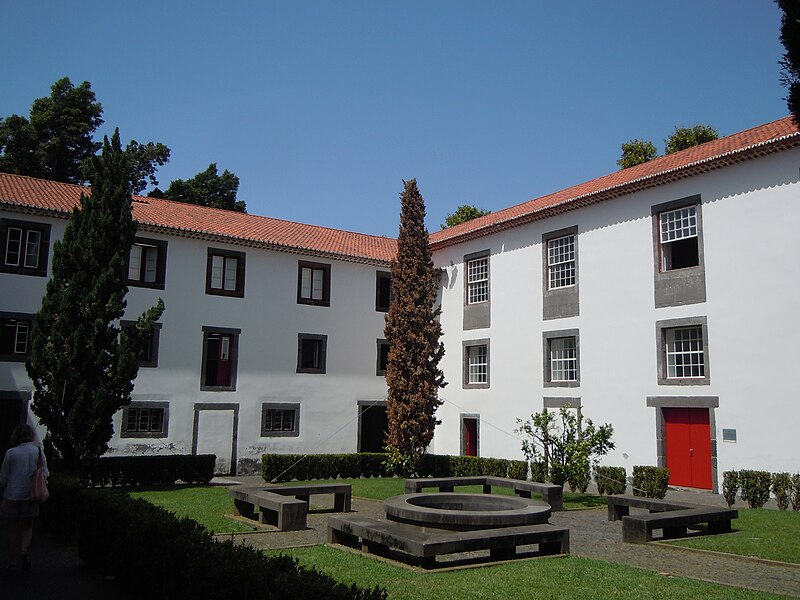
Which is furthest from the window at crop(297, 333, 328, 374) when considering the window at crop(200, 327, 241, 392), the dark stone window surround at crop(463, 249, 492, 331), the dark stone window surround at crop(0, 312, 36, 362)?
the dark stone window surround at crop(0, 312, 36, 362)

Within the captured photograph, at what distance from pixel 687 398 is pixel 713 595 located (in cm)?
1169

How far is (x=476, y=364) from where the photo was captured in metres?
25.9

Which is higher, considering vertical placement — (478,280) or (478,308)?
(478,280)

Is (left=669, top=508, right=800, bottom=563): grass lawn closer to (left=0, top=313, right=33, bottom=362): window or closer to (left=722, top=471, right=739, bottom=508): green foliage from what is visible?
(left=722, top=471, right=739, bottom=508): green foliage

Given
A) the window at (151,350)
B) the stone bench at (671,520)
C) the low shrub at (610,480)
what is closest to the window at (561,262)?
the low shrub at (610,480)

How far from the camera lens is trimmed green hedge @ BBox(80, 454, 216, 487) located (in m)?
18.8

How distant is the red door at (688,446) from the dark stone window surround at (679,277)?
2997 millimetres

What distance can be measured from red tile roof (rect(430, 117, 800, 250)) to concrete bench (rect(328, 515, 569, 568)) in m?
11.4

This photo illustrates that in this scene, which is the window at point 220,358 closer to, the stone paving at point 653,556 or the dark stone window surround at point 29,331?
the dark stone window surround at point 29,331

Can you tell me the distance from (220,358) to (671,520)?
57.0ft

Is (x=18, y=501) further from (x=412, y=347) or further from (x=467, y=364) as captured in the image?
(x=467, y=364)

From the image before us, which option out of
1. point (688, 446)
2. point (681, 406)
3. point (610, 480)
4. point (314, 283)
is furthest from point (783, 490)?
point (314, 283)

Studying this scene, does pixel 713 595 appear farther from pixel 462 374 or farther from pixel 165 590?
pixel 462 374

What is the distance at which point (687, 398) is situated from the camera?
18281 mm
